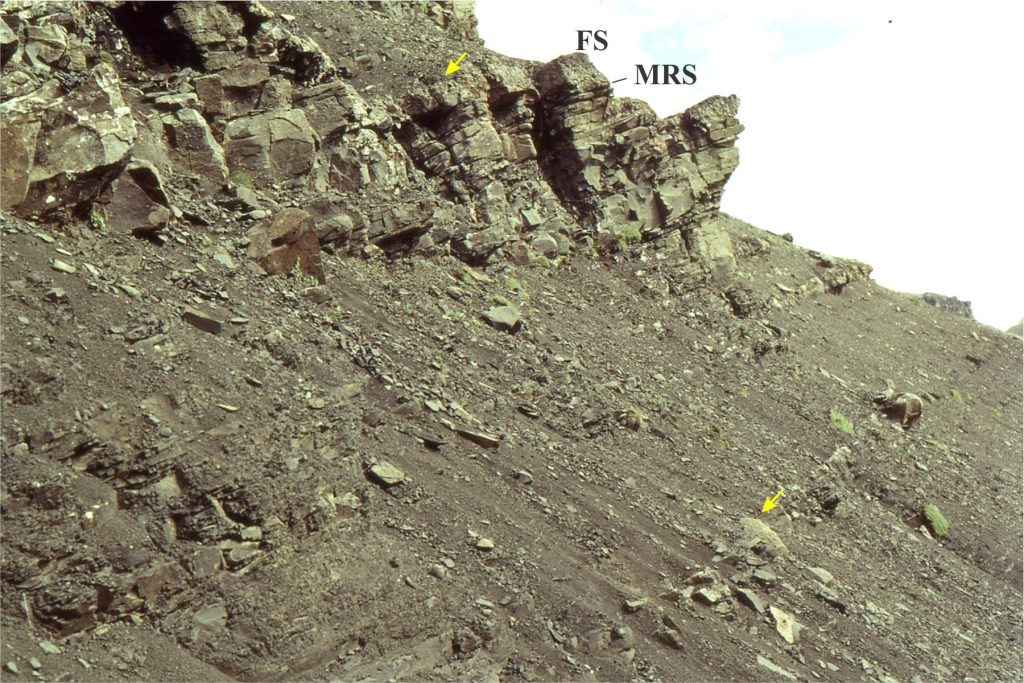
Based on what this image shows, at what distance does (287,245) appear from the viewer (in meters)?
23.1

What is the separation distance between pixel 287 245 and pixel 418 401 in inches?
168

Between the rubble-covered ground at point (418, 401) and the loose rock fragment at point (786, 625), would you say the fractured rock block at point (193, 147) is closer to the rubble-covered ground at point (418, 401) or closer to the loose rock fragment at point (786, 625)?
the rubble-covered ground at point (418, 401)

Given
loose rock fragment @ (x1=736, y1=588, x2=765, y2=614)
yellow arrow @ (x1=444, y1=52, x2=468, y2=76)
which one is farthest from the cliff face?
loose rock fragment @ (x1=736, y1=588, x2=765, y2=614)

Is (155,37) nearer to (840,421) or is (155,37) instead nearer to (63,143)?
(63,143)

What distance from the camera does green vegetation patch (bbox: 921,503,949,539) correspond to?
88.4ft

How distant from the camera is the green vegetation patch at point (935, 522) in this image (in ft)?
88.4

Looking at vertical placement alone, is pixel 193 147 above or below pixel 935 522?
above

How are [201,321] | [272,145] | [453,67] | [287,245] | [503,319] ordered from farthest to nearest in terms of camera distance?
[453,67] → [503,319] → [272,145] → [287,245] → [201,321]

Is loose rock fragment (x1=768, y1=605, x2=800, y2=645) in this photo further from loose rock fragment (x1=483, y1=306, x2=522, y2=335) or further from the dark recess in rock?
the dark recess in rock

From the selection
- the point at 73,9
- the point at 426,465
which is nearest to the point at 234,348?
the point at 426,465

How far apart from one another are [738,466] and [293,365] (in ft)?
32.9

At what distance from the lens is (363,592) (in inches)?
668

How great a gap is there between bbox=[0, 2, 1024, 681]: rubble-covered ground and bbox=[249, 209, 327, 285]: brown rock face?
0.06 m

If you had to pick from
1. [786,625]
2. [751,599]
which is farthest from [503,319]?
[786,625]
